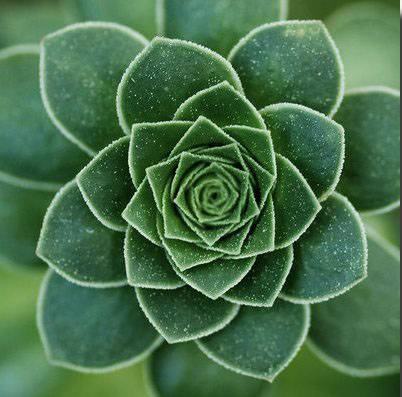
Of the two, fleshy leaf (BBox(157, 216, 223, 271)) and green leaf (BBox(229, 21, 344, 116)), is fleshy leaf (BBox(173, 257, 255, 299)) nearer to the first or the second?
fleshy leaf (BBox(157, 216, 223, 271))

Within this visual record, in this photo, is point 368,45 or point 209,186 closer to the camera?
point 209,186

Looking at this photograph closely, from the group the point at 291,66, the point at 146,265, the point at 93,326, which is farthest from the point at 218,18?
the point at 93,326

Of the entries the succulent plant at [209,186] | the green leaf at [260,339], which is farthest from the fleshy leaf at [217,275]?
the green leaf at [260,339]

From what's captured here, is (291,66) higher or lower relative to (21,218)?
higher

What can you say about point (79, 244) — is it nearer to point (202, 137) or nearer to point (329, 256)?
point (202, 137)

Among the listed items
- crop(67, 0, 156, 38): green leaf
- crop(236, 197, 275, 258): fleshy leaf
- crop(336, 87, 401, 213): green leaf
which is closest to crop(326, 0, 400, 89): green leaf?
crop(336, 87, 401, 213): green leaf

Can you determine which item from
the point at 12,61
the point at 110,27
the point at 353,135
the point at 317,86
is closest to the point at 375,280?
the point at 353,135

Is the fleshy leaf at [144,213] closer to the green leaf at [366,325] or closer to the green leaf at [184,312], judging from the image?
the green leaf at [184,312]
